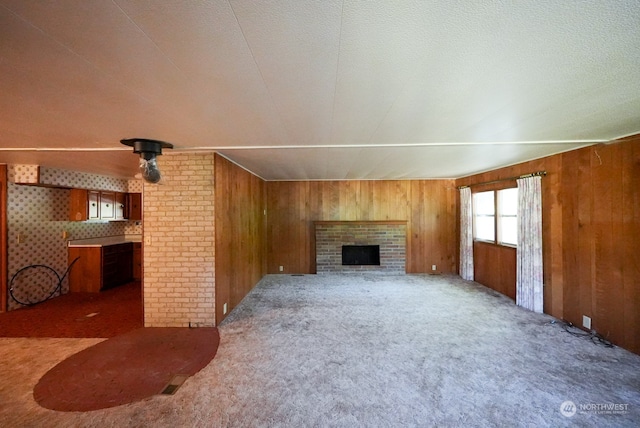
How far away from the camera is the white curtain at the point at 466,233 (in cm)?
565

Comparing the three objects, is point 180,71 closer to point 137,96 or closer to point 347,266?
point 137,96

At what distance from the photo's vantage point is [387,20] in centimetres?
107

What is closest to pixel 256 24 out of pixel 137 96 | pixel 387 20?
pixel 387 20

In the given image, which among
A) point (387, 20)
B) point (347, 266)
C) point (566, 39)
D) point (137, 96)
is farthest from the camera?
point (347, 266)

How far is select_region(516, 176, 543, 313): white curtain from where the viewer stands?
3.92 metres

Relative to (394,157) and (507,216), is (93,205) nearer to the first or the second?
(394,157)

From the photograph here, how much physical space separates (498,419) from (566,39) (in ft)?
7.92

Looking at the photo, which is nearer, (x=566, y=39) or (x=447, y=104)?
(x=566, y=39)

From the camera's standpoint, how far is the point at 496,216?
5.03 meters

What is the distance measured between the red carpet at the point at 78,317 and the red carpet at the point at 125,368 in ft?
1.64

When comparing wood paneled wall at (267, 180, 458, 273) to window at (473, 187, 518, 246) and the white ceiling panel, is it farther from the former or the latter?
the white ceiling panel

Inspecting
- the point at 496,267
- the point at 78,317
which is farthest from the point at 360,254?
the point at 78,317

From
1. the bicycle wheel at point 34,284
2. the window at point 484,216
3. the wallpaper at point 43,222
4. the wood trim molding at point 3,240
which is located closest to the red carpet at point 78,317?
the bicycle wheel at point 34,284

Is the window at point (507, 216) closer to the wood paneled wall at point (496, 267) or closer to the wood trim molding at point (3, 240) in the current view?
the wood paneled wall at point (496, 267)
